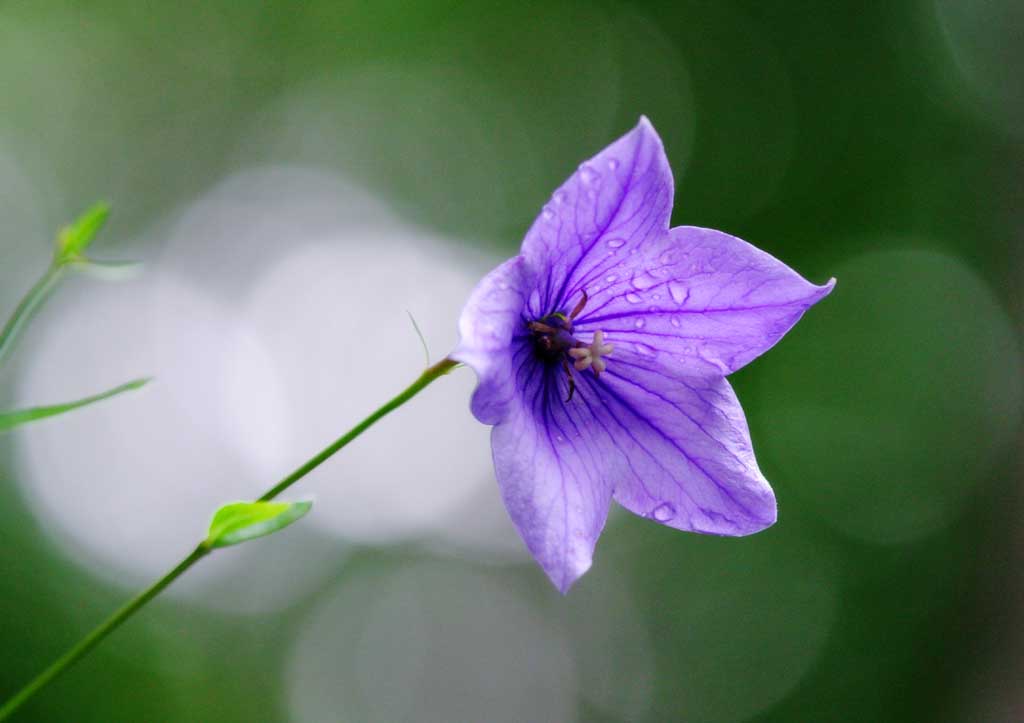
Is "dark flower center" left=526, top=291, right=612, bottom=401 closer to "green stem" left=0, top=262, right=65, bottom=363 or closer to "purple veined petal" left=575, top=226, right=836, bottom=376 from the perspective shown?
"purple veined petal" left=575, top=226, right=836, bottom=376

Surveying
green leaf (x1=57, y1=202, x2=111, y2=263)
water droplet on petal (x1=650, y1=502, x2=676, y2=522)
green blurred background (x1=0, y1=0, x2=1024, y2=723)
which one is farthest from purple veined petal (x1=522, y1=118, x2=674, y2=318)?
green blurred background (x1=0, y1=0, x2=1024, y2=723)

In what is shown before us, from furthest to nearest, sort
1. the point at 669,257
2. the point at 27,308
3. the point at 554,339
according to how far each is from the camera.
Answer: the point at 554,339
the point at 669,257
the point at 27,308

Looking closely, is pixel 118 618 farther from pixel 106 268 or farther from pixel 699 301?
pixel 699 301

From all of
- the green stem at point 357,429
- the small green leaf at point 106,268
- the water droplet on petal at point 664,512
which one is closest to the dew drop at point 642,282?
the water droplet on petal at point 664,512

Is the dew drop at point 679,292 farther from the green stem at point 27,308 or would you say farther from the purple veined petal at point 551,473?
the green stem at point 27,308

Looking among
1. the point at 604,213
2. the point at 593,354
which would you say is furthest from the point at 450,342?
the point at 604,213

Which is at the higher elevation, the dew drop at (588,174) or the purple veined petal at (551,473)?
the dew drop at (588,174)

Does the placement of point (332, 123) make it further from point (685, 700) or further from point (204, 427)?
point (685, 700)
